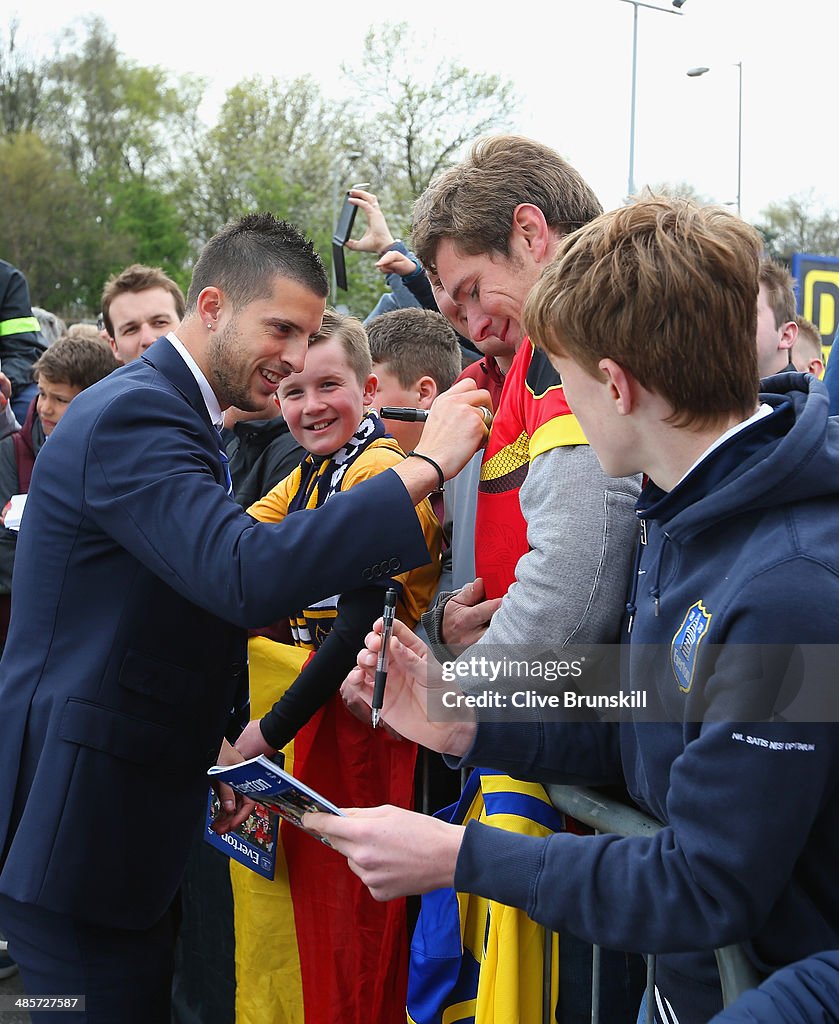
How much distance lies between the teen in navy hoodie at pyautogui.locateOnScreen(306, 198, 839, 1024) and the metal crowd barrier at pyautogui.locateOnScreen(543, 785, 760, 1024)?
0.03m

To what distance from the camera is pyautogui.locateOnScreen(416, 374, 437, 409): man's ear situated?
165 inches

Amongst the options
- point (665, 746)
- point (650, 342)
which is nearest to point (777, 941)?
point (665, 746)

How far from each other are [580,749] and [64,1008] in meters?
1.33

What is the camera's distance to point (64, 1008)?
2.40 m

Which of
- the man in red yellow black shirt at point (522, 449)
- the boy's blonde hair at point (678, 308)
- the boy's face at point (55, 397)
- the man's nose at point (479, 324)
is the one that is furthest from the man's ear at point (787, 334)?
the boy's face at point (55, 397)

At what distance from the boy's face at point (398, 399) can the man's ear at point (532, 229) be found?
5.59 feet

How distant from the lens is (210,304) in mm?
2707

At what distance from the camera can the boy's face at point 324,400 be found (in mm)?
3338

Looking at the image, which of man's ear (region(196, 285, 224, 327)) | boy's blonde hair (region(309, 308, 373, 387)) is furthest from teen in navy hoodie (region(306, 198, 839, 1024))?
boy's blonde hair (region(309, 308, 373, 387))

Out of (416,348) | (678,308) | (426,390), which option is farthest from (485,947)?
(416,348)

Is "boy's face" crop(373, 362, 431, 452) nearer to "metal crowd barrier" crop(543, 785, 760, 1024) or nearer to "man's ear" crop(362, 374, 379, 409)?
"man's ear" crop(362, 374, 379, 409)

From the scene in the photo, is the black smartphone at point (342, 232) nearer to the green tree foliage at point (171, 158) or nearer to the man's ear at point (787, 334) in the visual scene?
the man's ear at point (787, 334)

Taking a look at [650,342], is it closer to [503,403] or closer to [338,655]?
[503,403]

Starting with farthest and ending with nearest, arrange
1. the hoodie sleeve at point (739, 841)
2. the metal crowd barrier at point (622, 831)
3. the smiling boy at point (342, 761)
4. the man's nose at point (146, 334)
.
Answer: the man's nose at point (146, 334) < the smiling boy at point (342, 761) < the metal crowd barrier at point (622, 831) < the hoodie sleeve at point (739, 841)
